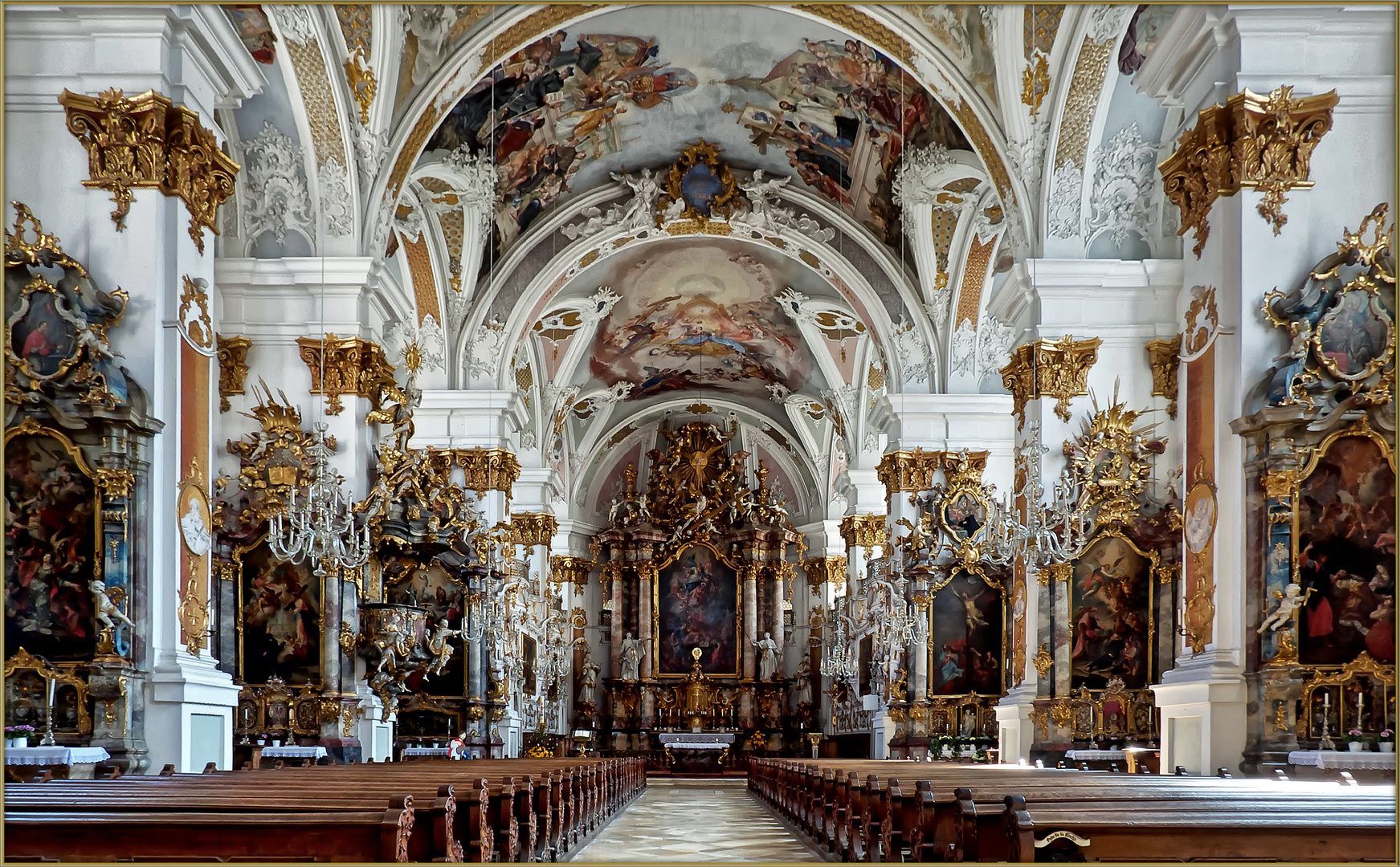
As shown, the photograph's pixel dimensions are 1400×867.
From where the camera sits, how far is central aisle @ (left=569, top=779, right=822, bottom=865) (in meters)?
10.3

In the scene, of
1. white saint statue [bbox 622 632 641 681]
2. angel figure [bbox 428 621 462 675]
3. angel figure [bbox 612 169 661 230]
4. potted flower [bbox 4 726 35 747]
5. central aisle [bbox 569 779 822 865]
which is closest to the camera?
potted flower [bbox 4 726 35 747]

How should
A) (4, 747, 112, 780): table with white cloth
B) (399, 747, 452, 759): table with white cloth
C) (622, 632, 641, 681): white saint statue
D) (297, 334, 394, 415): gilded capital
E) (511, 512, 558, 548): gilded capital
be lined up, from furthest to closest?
1. (622, 632, 641, 681): white saint statue
2. (511, 512, 558, 548): gilded capital
3. (399, 747, 452, 759): table with white cloth
4. (297, 334, 394, 415): gilded capital
5. (4, 747, 112, 780): table with white cloth

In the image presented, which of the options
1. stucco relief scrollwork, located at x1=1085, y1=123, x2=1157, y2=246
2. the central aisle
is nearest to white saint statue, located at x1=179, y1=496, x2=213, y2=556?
the central aisle

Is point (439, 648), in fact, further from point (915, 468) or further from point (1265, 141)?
point (1265, 141)

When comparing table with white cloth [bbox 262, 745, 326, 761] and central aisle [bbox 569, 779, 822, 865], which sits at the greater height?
table with white cloth [bbox 262, 745, 326, 761]

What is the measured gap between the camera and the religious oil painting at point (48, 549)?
8.91 meters

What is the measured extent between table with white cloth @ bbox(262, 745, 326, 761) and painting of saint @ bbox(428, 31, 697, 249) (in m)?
7.09

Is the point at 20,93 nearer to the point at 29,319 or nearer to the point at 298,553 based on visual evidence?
the point at 29,319

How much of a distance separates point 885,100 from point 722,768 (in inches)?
728

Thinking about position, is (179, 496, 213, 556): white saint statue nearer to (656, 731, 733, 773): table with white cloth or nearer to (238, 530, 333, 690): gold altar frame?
(238, 530, 333, 690): gold altar frame

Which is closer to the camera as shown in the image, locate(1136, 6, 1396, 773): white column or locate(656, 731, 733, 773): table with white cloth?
locate(1136, 6, 1396, 773): white column

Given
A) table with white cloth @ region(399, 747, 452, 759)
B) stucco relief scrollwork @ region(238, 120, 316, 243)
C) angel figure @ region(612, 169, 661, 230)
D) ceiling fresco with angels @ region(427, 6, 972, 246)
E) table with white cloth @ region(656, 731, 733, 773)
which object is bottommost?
table with white cloth @ region(656, 731, 733, 773)

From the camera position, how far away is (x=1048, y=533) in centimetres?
1235

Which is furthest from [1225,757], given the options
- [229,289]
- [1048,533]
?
[229,289]
